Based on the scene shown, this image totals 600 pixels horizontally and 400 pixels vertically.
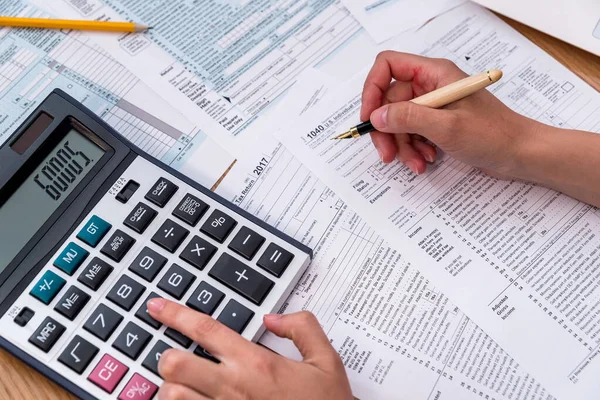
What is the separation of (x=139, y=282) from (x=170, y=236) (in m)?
0.05

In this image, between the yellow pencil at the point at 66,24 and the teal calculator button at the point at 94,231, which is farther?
the yellow pencil at the point at 66,24

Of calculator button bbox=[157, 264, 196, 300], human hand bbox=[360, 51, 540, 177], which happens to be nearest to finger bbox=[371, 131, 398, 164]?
human hand bbox=[360, 51, 540, 177]

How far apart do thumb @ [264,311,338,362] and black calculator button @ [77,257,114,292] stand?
136 millimetres

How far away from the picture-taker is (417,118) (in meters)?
0.52

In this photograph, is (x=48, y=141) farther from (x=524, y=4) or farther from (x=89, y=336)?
(x=524, y=4)

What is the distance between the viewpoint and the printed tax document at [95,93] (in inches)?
23.4

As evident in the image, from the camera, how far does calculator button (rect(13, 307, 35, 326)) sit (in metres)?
0.47

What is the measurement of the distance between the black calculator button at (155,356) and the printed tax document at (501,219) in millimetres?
216

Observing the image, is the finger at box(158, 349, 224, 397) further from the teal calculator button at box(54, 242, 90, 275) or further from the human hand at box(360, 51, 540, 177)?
the human hand at box(360, 51, 540, 177)

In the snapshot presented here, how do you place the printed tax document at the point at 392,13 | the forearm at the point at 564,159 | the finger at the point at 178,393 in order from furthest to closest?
the printed tax document at the point at 392,13 < the forearm at the point at 564,159 < the finger at the point at 178,393

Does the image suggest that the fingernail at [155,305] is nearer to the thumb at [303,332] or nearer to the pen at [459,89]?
the thumb at [303,332]

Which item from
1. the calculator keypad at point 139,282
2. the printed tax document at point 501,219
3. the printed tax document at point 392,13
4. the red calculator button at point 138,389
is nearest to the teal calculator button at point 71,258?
the calculator keypad at point 139,282

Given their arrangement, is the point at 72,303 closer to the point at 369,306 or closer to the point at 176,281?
the point at 176,281

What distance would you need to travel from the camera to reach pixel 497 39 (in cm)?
65
